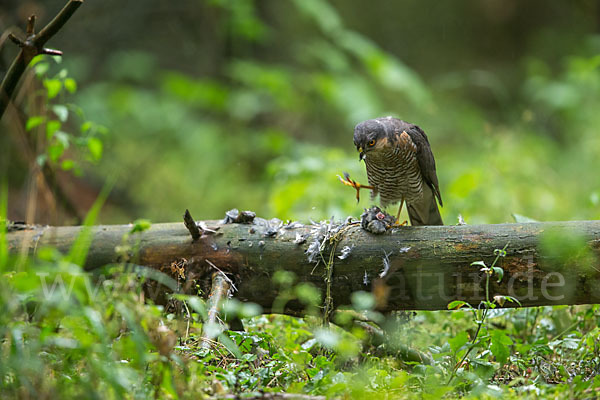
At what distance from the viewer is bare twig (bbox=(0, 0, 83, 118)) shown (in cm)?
275

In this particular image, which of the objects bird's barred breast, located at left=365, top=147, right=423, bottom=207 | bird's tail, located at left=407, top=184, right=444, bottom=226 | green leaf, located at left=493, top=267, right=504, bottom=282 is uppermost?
bird's barred breast, located at left=365, top=147, right=423, bottom=207

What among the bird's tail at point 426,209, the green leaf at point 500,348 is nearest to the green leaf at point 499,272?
the green leaf at point 500,348

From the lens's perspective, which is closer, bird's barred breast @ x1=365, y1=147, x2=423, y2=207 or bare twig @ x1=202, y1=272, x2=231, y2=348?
bare twig @ x1=202, y1=272, x2=231, y2=348

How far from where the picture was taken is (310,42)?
1040cm

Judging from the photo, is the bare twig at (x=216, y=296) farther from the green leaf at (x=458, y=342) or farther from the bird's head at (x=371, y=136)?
the bird's head at (x=371, y=136)

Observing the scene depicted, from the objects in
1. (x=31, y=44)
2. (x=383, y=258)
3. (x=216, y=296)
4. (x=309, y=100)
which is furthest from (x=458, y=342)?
(x=309, y=100)

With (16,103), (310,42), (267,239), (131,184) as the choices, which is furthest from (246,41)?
(267,239)

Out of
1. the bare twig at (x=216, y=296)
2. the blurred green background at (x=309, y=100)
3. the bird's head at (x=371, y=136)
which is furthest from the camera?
the blurred green background at (x=309, y=100)

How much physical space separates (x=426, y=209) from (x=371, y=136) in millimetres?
876

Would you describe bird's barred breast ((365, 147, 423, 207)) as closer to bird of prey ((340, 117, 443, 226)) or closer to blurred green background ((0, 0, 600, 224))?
bird of prey ((340, 117, 443, 226))

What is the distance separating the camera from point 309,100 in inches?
370

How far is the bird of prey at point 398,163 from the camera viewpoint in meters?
3.51

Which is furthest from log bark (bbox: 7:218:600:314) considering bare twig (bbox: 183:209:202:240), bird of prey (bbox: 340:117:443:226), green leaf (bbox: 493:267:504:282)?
Answer: bird of prey (bbox: 340:117:443:226)

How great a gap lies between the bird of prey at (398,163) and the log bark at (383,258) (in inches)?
25.6
